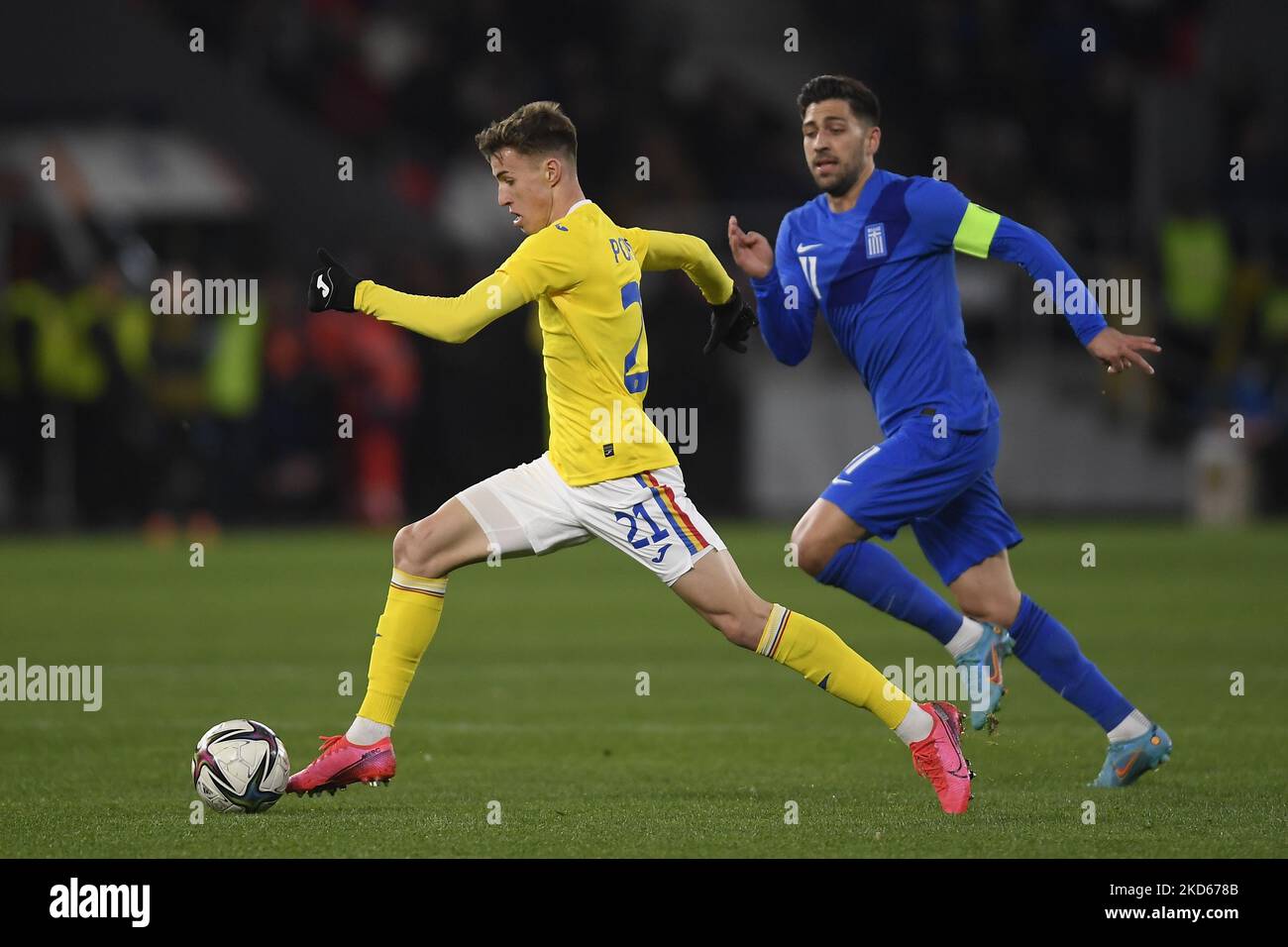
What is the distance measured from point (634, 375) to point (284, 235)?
16.6 m

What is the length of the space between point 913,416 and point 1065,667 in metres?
0.98

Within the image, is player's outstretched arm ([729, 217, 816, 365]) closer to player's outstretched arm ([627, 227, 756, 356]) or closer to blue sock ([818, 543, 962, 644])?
player's outstretched arm ([627, 227, 756, 356])

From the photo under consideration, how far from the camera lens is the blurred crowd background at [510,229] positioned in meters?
19.3

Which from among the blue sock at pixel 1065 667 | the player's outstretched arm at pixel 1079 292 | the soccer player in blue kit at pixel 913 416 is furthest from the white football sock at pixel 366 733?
the player's outstretched arm at pixel 1079 292

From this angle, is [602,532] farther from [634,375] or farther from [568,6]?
[568,6]

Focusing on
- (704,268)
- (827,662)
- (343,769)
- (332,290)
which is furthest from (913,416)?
(343,769)

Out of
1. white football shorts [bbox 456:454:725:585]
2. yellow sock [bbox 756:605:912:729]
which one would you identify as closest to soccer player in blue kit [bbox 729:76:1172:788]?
yellow sock [bbox 756:605:912:729]

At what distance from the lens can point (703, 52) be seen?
2436 cm

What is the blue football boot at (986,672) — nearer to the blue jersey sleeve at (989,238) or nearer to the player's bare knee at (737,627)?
the player's bare knee at (737,627)

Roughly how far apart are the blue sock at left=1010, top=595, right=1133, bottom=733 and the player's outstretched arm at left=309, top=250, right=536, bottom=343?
2.14 meters

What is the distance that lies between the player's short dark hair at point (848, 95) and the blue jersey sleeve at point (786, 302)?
17.4 inches

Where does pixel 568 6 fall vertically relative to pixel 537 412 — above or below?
above
